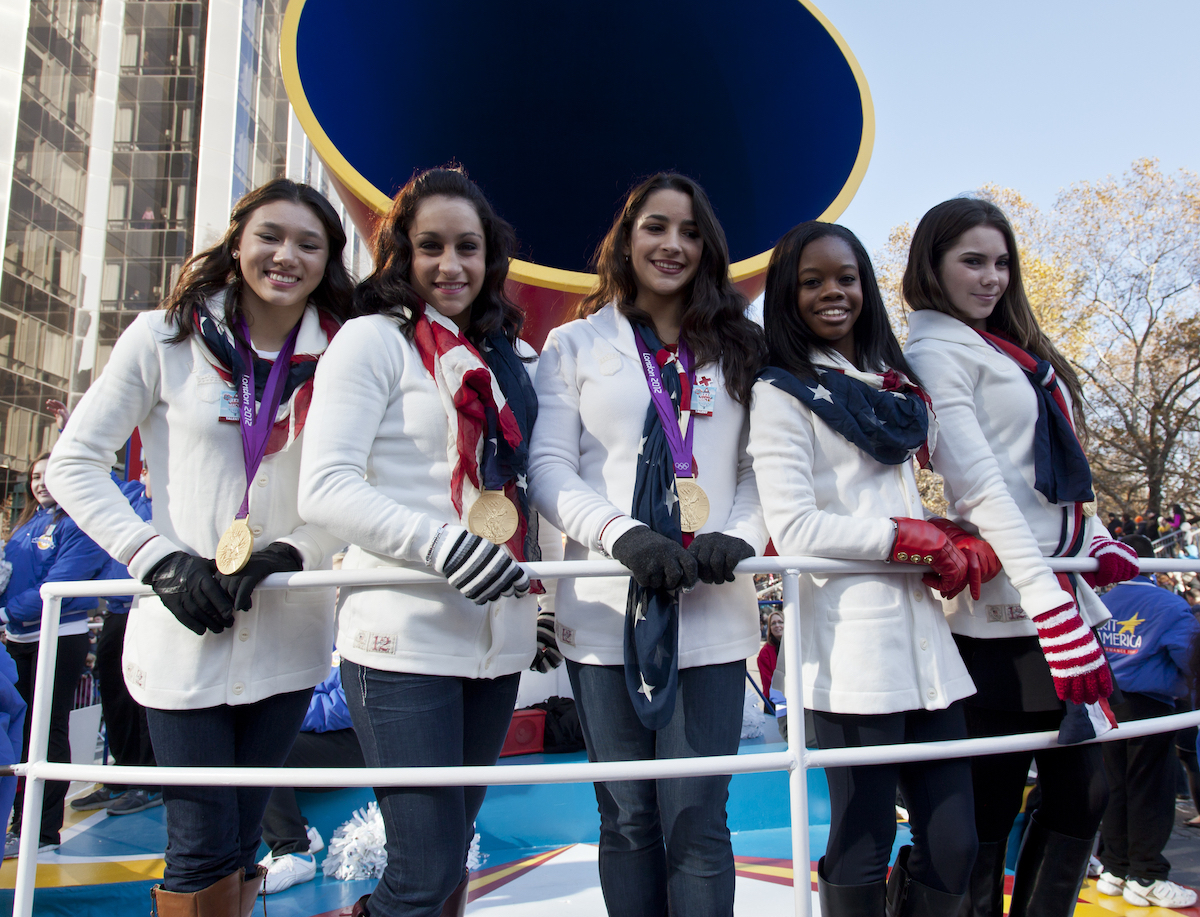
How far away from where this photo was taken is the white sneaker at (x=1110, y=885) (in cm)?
327

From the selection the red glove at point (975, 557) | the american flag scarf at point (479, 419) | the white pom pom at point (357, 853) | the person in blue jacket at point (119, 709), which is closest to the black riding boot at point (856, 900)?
the red glove at point (975, 557)

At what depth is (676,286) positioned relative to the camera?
1861mm

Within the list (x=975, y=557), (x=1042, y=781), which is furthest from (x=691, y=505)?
(x=1042, y=781)

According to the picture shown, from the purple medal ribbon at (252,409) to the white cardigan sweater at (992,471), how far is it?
1.45m

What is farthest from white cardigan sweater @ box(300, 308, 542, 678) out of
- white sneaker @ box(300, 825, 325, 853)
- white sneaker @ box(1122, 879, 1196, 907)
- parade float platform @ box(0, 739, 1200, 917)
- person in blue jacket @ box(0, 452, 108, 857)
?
person in blue jacket @ box(0, 452, 108, 857)

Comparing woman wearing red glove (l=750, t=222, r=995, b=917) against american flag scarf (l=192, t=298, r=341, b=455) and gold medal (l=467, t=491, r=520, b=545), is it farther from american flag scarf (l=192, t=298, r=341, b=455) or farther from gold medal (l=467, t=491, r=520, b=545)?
american flag scarf (l=192, t=298, r=341, b=455)

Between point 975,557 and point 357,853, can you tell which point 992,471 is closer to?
point 975,557

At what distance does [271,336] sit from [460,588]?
A: 850 millimetres

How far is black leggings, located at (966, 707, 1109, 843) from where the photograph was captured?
5.95ft

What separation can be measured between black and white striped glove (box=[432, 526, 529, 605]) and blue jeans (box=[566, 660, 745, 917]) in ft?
0.92

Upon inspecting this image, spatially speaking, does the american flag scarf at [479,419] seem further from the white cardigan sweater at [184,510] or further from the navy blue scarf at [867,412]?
the navy blue scarf at [867,412]

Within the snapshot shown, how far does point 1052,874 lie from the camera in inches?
71.7

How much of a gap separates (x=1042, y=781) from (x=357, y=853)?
245cm

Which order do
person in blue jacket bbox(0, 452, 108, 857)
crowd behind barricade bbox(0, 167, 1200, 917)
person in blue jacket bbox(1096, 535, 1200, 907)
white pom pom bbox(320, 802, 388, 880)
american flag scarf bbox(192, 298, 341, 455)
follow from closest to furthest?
1. crowd behind barricade bbox(0, 167, 1200, 917)
2. american flag scarf bbox(192, 298, 341, 455)
3. white pom pom bbox(320, 802, 388, 880)
4. person in blue jacket bbox(1096, 535, 1200, 907)
5. person in blue jacket bbox(0, 452, 108, 857)
